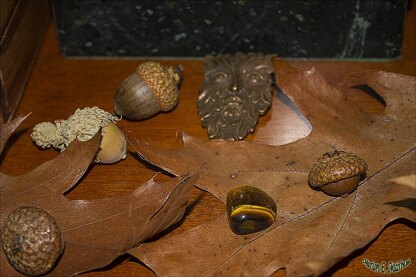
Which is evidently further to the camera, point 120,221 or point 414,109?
point 414,109

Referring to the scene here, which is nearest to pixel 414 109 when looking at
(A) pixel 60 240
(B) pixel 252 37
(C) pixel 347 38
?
(C) pixel 347 38

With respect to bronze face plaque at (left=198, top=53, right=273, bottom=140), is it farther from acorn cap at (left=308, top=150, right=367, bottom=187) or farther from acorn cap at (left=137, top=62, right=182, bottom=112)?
acorn cap at (left=308, top=150, right=367, bottom=187)

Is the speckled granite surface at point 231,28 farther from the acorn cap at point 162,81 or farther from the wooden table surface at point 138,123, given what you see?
the acorn cap at point 162,81

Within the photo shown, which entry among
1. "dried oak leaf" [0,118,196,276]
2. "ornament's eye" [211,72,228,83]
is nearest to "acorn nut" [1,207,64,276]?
"dried oak leaf" [0,118,196,276]

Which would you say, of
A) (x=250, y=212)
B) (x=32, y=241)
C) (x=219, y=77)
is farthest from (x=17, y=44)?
(x=250, y=212)

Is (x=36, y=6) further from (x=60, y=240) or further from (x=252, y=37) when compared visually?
(x=60, y=240)

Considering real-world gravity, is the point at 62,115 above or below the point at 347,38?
below

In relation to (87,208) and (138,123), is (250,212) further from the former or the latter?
(138,123)
